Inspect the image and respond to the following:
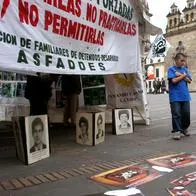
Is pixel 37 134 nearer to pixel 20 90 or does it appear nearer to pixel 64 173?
pixel 64 173

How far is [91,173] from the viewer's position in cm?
600

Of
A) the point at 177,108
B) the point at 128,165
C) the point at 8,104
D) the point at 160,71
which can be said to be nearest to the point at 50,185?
the point at 128,165

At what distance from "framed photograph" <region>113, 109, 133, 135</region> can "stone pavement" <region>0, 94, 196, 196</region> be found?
0.19 meters

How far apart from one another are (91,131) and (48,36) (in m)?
2.04

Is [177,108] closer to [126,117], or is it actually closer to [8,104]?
[126,117]

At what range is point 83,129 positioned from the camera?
826cm

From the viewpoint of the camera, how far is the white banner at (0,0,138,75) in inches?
243

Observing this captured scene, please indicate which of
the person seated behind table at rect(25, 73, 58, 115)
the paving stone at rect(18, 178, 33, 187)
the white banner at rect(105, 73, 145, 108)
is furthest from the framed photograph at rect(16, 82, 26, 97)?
the paving stone at rect(18, 178, 33, 187)

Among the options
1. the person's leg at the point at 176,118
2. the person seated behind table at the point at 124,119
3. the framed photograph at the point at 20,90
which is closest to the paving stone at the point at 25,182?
the person's leg at the point at 176,118

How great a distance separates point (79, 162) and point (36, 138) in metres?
0.74

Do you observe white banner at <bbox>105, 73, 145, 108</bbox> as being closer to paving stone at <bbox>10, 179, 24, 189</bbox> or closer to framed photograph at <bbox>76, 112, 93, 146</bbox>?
framed photograph at <bbox>76, 112, 93, 146</bbox>

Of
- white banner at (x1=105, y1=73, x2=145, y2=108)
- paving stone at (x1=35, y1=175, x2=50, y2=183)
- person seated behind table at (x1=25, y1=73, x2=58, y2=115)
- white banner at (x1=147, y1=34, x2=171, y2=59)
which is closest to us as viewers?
paving stone at (x1=35, y1=175, x2=50, y2=183)

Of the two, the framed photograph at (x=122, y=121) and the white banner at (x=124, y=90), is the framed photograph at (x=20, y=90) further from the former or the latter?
the framed photograph at (x=122, y=121)

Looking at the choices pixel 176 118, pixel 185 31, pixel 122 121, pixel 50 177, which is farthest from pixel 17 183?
pixel 185 31
